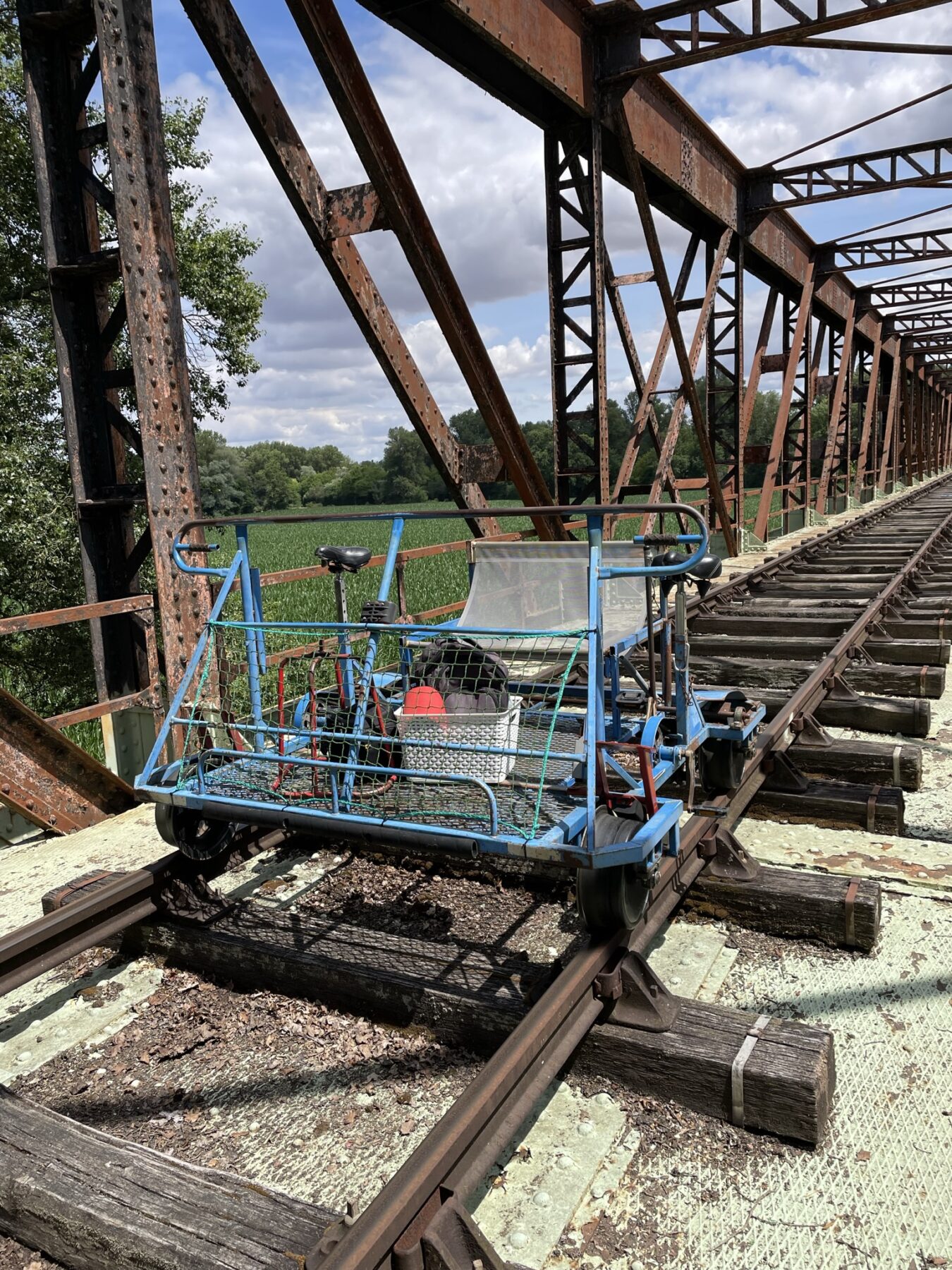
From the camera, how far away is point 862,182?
1531cm

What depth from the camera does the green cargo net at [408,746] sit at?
10.2 ft

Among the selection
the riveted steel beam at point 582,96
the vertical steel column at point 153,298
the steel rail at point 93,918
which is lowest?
the steel rail at point 93,918

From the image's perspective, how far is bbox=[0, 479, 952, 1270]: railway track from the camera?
1.89m

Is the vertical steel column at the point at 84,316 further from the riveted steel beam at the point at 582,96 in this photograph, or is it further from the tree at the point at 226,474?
the tree at the point at 226,474

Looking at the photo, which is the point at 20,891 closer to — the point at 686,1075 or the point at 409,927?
the point at 409,927

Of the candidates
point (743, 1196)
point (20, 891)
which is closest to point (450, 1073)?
point (743, 1196)

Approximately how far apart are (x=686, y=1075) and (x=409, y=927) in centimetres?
147

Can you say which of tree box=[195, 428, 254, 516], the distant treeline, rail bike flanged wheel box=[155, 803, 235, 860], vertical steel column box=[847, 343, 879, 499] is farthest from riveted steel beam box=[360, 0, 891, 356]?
tree box=[195, 428, 254, 516]

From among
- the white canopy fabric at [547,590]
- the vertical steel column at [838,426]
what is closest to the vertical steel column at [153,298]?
the white canopy fabric at [547,590]

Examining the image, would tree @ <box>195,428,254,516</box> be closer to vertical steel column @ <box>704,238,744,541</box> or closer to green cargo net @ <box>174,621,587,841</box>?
vertical steel column @ <box>704,238,744,541</box>

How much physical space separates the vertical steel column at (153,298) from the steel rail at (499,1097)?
3074 millimetres

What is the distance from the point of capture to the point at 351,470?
117m

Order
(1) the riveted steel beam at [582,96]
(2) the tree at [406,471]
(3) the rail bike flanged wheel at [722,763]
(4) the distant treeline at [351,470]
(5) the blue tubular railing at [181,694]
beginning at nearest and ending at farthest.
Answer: (5) the blue tubular railing at [181,694], (3) the rail bike flanged wheel at [722,763], (1) the riveted steel beam at [582,96], (4) the distant treeline at [351,470], (2) the tree at [406,471]

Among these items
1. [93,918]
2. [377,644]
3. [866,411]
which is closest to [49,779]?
[93,918]
